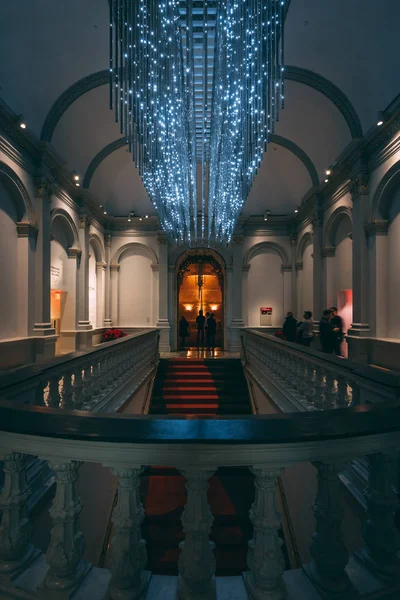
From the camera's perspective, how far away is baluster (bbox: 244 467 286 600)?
4.19 ft

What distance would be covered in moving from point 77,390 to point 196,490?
3.48m

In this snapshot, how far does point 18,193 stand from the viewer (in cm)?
820

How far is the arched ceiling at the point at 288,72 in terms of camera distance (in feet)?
22.9

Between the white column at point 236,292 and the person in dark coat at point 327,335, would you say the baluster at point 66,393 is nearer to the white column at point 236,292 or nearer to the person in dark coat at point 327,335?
the person in dark coat at point 327,335

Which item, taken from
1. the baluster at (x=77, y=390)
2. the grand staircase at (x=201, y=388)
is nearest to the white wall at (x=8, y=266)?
the grand staircase at (x=201, y=388)

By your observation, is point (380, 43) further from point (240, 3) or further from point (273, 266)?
point (273, 266)

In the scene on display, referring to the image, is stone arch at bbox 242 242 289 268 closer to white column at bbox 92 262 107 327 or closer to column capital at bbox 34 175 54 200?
white column at bbox 92 262 107 327

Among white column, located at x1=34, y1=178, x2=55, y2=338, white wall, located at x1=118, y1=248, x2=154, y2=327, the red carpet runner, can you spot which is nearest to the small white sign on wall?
white wall, located at x1=118, y1=248, x2=154, y2=327

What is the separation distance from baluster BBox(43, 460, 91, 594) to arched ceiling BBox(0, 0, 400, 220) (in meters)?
8.35

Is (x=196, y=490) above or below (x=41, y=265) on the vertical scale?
below

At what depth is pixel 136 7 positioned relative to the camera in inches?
177

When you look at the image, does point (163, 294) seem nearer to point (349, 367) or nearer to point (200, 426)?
point (349, 367)

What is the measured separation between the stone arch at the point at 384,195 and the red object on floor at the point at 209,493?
5391 mm

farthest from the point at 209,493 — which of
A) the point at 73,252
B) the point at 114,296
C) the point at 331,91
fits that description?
the point at 114,296
